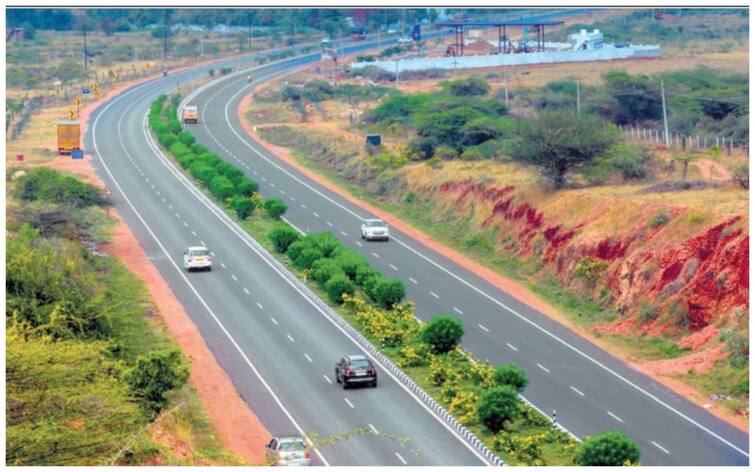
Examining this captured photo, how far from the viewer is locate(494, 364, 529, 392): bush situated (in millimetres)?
52719

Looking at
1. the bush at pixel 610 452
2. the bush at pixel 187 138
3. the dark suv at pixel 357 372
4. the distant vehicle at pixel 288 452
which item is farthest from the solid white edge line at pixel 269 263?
the distant vehicle at pixel 288 452

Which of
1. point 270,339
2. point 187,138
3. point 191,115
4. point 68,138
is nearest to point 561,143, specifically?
point 270,339

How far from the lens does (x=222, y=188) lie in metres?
97.2

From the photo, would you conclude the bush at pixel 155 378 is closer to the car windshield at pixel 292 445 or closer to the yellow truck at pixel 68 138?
the car windshield at pixel 292 445

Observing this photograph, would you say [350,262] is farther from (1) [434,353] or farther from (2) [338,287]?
(1) [434,353]

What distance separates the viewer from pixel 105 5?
123 feet

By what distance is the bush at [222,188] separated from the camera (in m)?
97.2

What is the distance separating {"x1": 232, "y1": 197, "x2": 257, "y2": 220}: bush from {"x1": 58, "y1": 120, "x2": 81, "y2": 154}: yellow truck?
2801cm

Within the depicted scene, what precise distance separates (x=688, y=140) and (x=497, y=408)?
188 ft

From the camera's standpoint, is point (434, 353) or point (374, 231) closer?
point (434, 353)

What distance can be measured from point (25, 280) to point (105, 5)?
21567mm

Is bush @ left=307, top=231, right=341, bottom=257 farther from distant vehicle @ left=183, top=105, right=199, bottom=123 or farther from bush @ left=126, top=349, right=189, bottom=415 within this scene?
distant vehicle @ left=183, top=105, right=199, bottom=123

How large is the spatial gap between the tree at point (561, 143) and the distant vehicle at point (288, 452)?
137 feet

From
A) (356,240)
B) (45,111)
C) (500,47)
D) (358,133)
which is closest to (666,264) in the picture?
(356,240)
